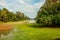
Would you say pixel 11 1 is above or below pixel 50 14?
above

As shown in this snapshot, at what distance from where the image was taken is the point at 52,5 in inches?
484

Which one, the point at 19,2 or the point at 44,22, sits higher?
the point at 19,2

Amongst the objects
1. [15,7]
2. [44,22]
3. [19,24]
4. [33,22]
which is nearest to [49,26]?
[44,22]

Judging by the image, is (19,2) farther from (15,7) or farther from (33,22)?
(33,22)

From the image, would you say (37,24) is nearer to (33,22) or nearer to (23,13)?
(33,22)

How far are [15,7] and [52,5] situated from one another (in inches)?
106

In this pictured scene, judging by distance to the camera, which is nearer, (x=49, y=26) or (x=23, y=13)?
(x=23, y=13)

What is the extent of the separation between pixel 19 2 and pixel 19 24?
179 cm

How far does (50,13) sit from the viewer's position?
1296 centimetres

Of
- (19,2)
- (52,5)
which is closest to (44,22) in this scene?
(52,5)

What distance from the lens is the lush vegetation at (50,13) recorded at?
478 inches

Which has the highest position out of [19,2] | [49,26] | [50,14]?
[19,2]

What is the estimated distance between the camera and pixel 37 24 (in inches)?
505

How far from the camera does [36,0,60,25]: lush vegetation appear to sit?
39.8 feet
